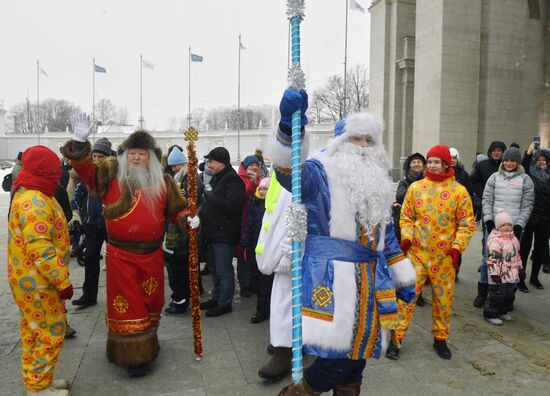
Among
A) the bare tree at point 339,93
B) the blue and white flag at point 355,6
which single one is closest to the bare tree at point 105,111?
the bare tree at point 339,93

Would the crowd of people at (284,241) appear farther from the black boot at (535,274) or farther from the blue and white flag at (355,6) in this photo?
the blue and white flag at (355,6)

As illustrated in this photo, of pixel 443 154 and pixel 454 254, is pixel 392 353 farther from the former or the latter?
pixel 443 154

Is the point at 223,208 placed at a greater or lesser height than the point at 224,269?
greater

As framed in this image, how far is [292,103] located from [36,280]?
225cm

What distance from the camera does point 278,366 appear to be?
3596mm

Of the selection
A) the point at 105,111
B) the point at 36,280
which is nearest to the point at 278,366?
the point at 36,280

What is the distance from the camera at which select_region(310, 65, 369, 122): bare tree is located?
43625 millimetres

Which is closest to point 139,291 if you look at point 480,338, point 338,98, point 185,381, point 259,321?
point 185,381

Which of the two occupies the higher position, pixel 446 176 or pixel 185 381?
pixel 446 176

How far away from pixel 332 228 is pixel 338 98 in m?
42.6

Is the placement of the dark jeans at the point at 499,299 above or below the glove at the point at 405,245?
below

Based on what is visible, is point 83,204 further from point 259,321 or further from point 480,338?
point 480,338

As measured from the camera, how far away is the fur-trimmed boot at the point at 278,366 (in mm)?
3564

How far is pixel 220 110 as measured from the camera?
9131 centimetres
